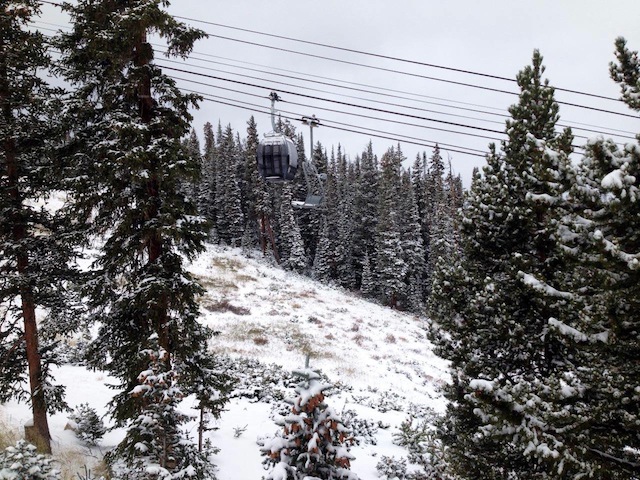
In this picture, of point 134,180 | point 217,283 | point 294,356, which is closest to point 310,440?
point 134,180

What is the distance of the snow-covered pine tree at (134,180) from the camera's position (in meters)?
8.86

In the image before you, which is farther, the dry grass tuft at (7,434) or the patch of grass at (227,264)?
the patch of grass at (227,264)

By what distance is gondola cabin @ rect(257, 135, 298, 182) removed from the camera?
14000 mm

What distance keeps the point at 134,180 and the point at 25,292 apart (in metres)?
5.14

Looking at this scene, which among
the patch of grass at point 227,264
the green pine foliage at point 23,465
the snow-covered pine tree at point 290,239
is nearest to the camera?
the green pine foliage at point 23,465

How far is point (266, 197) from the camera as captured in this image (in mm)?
54188

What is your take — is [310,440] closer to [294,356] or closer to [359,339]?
[294,356]

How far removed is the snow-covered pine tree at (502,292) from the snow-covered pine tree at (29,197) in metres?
9.73

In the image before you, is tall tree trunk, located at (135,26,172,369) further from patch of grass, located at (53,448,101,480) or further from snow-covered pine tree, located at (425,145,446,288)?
snow-covered pine tree, located at (425,145,446,288)

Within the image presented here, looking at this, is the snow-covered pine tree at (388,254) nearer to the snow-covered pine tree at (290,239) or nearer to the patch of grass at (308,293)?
the snow-covered pine tree at (290,239)

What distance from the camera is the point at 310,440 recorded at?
5.18m

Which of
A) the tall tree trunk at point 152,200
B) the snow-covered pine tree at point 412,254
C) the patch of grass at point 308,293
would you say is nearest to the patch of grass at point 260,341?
the patch of grass at point 308,293

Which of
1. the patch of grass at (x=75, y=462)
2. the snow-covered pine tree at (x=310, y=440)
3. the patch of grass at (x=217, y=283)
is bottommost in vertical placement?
the patch of grass at (x=75, y=462)

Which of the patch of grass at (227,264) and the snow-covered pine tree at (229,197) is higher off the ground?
the snow-covered pine tree at (229,197)
